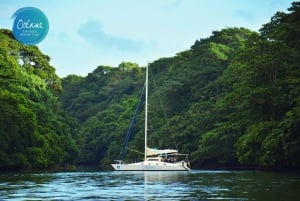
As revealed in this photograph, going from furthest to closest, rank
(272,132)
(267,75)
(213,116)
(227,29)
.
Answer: (227,29) → (213,116) → (267,75) → (272,132)

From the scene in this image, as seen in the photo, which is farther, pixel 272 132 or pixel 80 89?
pixel 80 89

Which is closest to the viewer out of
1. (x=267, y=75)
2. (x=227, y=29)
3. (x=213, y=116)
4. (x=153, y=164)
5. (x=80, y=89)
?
(x=267, y=75)

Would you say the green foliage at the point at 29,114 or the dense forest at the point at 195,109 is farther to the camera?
the green foliage at the point at 29,114

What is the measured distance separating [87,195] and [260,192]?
9.32 meters

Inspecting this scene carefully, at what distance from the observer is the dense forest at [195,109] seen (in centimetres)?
6141

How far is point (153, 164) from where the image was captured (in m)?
72.3

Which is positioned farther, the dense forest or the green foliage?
the green foliage

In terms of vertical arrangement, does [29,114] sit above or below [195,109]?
below

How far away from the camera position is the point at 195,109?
308 ft

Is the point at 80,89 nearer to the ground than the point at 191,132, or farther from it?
farther from it

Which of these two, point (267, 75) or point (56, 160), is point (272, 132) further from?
point (56, 160)

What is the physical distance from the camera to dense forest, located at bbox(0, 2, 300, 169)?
6141 centimetres

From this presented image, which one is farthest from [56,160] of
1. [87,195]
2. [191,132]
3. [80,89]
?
[80,89]

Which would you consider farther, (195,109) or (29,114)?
(195,109)
